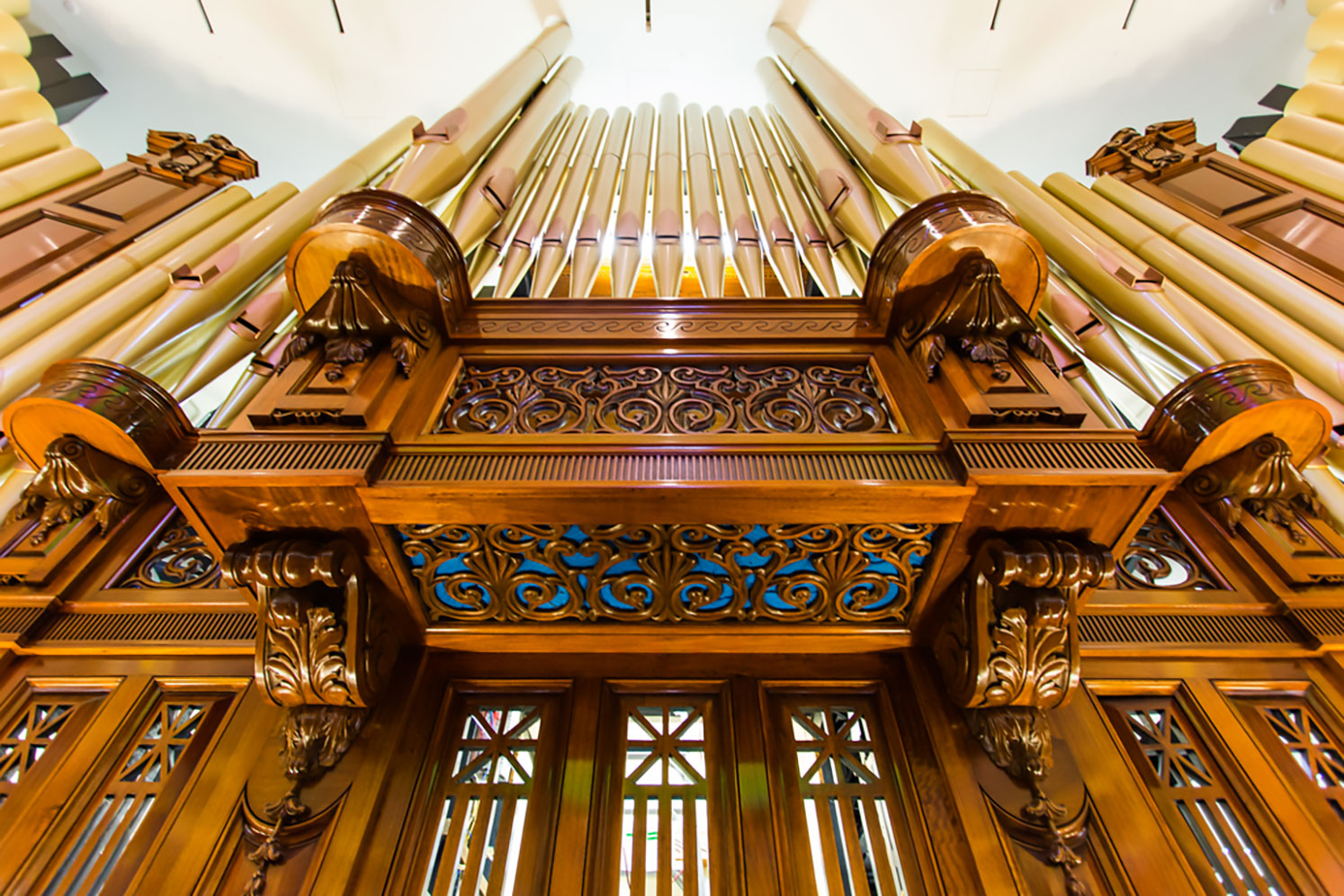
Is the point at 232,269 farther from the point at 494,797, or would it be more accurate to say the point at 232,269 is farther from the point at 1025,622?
the point at 1025,622

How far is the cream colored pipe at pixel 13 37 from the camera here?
4.48 meters

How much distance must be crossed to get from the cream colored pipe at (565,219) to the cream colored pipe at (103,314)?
5.18 ft

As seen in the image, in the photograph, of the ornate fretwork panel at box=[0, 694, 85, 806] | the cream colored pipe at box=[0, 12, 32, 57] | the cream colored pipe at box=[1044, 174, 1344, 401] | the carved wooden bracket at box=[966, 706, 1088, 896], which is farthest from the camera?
the cream colored pipe at box=[0, 12, 32, 57]

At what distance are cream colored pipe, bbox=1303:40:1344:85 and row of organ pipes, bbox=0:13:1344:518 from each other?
12.0 inches

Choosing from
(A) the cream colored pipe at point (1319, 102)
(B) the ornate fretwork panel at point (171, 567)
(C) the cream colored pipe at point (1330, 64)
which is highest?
(C) the cream colored pipe at point (1330, 64)

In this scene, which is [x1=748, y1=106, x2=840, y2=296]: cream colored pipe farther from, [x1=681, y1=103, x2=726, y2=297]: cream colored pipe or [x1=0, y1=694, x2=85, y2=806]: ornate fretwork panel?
[x1=0, y1=694, x2=85, y2=806]: ornate fretwork panel

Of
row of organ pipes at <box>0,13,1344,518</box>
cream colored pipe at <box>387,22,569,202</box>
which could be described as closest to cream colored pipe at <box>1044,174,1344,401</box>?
row of organ pipes at <box>0,13,1344,518</box>

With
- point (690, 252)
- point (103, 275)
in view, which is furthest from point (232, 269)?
point (690, 252)

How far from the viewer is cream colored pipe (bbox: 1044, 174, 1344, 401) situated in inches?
84.4

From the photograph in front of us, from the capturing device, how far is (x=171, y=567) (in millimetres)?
1871

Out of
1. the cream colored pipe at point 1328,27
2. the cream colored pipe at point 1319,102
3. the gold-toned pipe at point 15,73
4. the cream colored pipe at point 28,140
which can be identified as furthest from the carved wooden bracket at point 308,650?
the cream colored pipe at point 1328,27

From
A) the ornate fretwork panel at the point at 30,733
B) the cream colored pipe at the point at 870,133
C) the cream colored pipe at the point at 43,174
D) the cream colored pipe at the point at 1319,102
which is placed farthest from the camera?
the cream colored pipe at the point at 1319,102

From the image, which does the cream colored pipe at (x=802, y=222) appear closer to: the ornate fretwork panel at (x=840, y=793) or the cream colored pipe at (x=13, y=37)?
the ornate fretwork panel at (x=840, y=793)

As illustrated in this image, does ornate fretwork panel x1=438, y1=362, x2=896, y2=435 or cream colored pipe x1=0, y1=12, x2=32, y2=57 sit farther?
cream colored pipe x1=0, y1=12, x2=32, y2=57
